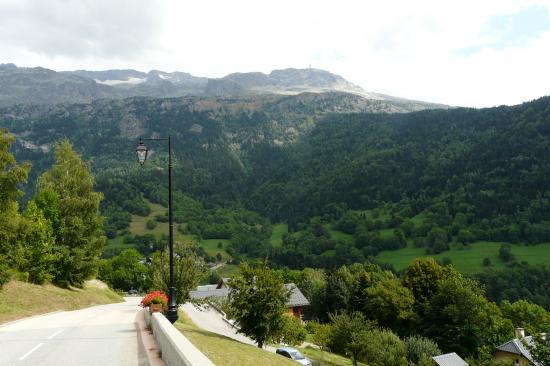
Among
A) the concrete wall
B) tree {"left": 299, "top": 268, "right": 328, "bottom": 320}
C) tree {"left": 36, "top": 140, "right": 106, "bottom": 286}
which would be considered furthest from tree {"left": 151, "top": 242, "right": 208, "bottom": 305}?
tree {"left": 299, "top": 268, "right": 328, "bottom": 320}

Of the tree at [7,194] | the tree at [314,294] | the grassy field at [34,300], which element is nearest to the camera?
the grassy field at [34,300]

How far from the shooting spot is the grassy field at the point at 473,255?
132m

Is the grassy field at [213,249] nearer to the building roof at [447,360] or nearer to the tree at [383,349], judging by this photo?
the tree at [383,349]

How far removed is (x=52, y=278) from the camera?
139 feet

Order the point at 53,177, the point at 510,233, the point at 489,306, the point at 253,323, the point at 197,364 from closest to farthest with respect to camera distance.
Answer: the point at 197,364, the point at 253,323, the point at 53,177, the point at 489,306, the point at 510,233

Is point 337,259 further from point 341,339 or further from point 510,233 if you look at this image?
point 341,339

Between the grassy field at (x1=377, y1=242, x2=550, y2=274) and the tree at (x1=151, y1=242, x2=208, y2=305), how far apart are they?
373ft

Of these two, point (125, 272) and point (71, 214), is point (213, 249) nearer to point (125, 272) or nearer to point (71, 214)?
point (125, 272)

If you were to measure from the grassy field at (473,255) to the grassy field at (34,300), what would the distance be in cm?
11188

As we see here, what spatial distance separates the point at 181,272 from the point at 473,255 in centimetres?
13320

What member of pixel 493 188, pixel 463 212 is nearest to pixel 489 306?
pixel 463 212

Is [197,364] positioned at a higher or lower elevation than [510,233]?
higher

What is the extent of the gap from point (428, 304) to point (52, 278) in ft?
157

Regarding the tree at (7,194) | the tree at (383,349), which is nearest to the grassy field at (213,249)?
the tree at (383,349)
